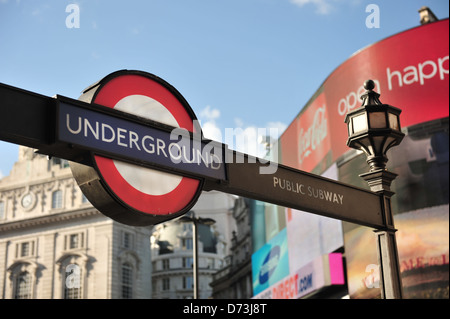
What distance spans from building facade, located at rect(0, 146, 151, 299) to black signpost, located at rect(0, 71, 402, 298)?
285 feet

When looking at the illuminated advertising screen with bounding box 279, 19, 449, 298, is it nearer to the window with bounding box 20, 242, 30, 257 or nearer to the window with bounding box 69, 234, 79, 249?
the window with bounding box 69, 234, 79, 249

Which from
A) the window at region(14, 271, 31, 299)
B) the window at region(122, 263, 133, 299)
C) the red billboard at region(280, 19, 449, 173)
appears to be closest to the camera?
the red billboard at region(280, 19, 449, 173)

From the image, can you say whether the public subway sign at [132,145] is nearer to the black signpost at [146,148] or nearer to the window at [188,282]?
the black signpost at [146,148]

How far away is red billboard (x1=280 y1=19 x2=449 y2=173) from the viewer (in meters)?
38.6

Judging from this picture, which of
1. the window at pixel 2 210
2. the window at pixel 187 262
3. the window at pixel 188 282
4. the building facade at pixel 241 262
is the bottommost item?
the building facade at pixel 241 262

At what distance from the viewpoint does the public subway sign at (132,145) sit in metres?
4.58

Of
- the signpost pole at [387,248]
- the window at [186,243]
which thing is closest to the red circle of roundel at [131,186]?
the signpost pole at [387,248]

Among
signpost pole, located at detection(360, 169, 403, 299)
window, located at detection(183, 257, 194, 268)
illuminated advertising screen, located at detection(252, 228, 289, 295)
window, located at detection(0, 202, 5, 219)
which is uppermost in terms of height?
window, located at detection(0, 202, 5, 219)

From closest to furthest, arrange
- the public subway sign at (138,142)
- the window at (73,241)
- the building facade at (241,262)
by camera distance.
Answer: the public subway sign at (138,142) → the building facade at (241,262) → the window at (73,241)

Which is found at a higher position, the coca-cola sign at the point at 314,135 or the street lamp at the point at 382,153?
the coca-cola sign at the point at 314,135

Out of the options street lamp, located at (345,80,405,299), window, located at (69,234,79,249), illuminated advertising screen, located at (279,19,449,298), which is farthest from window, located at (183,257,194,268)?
street lamp, located at (345,80,405,299)

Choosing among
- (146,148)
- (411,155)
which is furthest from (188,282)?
(146,148)
